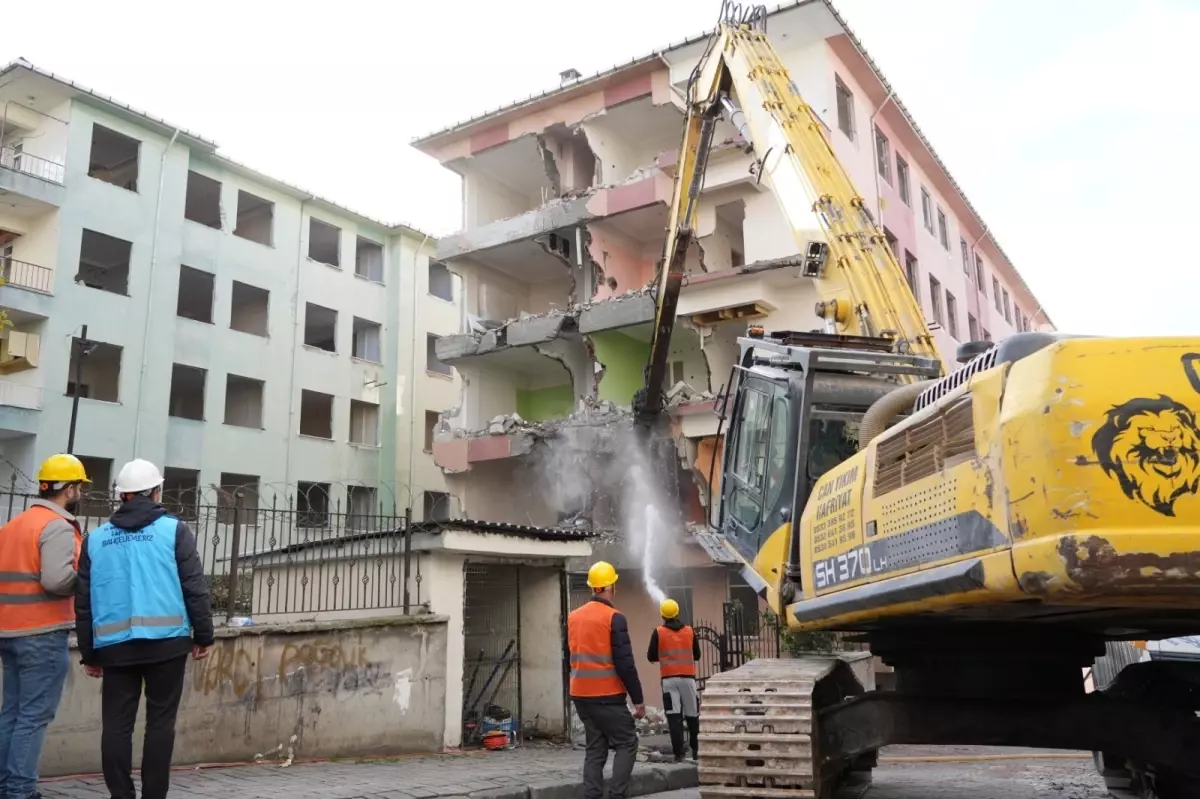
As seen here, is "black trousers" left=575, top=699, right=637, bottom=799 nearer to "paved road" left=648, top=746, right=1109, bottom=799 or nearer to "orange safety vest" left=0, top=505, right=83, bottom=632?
"paved road" left=648, top=746, right=1109, bottom=799

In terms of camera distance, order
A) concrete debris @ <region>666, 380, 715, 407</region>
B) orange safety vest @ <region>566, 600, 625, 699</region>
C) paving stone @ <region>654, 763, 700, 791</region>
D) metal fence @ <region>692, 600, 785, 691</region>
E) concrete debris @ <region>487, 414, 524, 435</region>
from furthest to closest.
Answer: concrete debris @ <region>487, 414, 524, 435</region> < concrete debris @ <region>666, 380, 715, 407</region> < metal fence @ <region>692, 600, 785, 691</region> < paving stone @ <region>654, 763, 700, 791</region> < orange safety vest @ <region>566, 600, 625, 699</region>

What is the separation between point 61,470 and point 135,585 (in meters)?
1.13

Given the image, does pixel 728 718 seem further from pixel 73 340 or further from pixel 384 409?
pixel 384 409

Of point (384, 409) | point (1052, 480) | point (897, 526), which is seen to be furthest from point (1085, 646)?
point (384, 409)

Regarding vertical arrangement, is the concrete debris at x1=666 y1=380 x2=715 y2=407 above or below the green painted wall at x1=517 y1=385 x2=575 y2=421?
below

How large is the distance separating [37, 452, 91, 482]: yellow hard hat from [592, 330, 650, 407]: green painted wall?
2005 centimetres

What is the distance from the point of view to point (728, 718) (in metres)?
5.64

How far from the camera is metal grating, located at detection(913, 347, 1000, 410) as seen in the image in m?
4.60

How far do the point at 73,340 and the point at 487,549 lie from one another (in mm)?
19807

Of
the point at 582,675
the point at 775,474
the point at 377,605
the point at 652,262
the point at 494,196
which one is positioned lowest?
the point at 582,675

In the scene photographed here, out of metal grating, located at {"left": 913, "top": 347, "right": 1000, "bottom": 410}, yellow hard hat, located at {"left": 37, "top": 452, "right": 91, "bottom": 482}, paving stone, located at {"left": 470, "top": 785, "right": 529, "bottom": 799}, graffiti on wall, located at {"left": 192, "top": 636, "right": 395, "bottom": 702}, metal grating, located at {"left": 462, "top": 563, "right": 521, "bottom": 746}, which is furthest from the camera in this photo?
metal grating, located at {"left": 462, "top": 563, "right": 521, "bottom": 746}

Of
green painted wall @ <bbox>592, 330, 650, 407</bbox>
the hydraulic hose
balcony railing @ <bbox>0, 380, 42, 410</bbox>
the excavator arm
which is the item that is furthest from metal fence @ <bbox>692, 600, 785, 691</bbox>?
balcony railing @ <bbox>0, 380, 42, 410</bbox>

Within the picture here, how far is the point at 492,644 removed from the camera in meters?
12.9

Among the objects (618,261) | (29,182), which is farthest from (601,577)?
(29,182)
